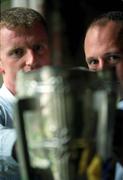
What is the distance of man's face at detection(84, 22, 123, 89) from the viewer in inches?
97.8

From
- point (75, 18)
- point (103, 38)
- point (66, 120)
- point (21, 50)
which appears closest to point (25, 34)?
point (21, 50)

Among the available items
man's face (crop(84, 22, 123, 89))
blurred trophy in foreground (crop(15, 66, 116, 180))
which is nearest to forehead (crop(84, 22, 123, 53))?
man's face (crop(84, 22, 123, 89))

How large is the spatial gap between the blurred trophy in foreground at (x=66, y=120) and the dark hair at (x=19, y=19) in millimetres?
1216

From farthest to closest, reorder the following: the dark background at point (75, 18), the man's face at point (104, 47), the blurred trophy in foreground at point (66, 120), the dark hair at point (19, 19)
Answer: the dark background at point (75, 18) < the dark hair at point (19, 19) < the man's face at point (104, 47) < the blurred trophy in foreground at point (66, 120)

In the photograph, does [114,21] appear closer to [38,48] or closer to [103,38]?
[103,38]

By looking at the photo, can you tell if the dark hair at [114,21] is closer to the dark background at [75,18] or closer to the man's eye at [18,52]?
the man's eye at [18,52]

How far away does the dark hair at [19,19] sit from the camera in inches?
104

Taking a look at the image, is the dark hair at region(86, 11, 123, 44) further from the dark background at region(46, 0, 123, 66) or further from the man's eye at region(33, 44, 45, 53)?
the dark background at region(46, 0, 123, 66)

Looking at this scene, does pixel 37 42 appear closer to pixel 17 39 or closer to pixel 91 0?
pixel 17 39

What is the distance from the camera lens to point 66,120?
1.40 meters

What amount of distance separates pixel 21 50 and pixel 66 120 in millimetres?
1172

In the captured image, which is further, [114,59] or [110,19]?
[110,19]

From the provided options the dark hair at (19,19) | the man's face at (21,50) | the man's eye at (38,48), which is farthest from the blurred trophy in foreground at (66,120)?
the dark hair at (19,19)

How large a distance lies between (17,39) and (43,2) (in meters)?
3.80
